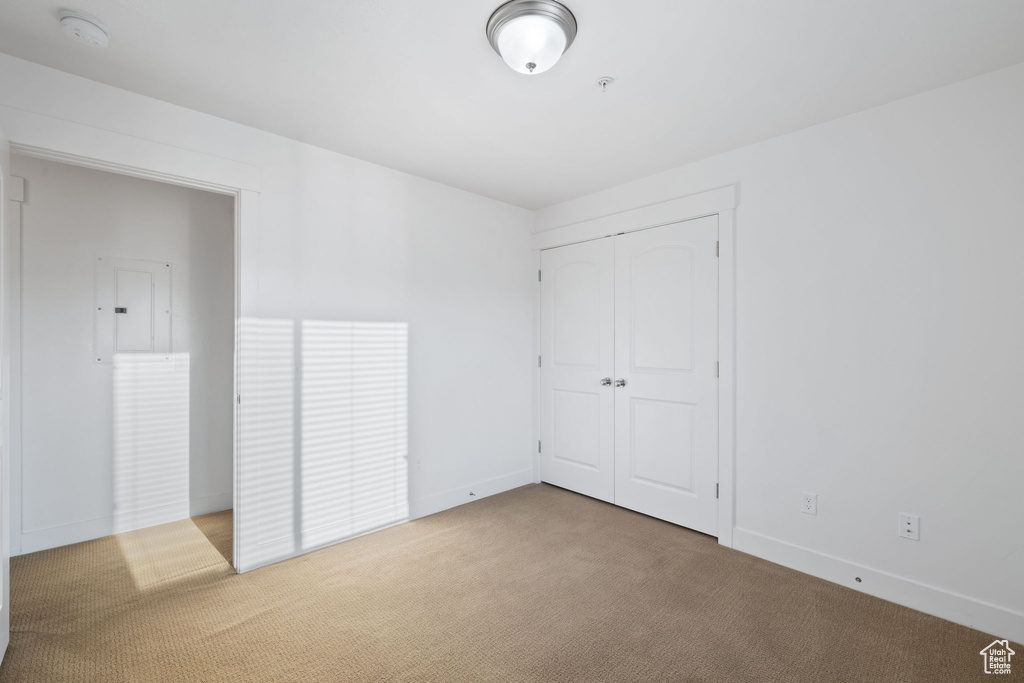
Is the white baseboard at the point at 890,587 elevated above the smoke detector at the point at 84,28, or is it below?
below

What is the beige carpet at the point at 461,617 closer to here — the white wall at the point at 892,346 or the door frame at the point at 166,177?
the white wall at the point at 892,346

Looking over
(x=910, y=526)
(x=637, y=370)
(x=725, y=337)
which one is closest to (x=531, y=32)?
(x=725, y=337)

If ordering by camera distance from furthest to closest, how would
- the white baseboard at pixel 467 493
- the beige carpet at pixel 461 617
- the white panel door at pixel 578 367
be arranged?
the white panel door at pixel 578 367 → the white baseboard at pixel 467 493 → the beige carpet at pixel 461 617

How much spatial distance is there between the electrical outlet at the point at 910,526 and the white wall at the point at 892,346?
0.03 metres

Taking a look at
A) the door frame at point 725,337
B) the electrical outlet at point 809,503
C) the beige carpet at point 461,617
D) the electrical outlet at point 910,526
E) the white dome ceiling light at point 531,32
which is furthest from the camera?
the door frame at point 725,337

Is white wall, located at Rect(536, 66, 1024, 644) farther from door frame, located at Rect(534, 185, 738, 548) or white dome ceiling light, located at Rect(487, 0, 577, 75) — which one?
white dome ceiling light, located at Rect(487, 0, 577, 75)

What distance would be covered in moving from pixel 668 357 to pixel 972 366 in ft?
4.94

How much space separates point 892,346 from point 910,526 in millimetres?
867

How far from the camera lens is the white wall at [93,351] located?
112 inches

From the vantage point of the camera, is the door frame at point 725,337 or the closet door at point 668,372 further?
the closet door at point 668,372

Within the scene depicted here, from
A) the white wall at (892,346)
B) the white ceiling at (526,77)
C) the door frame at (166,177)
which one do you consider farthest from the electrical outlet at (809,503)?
the door frame at (166,177)

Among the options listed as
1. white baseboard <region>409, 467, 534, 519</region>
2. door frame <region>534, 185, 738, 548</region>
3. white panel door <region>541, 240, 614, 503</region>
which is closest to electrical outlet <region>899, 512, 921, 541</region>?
door frame <region>534, 185, 738, 548</region>

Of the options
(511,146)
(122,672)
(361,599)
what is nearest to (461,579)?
(361,599)

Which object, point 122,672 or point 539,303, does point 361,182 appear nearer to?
point 539,303
